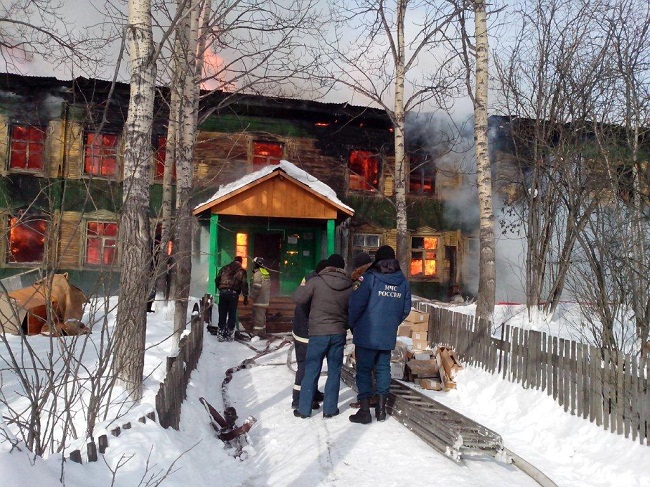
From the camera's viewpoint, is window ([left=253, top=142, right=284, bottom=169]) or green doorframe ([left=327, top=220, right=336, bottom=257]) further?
window ([left=253, top=142, right=284, bottom=169])

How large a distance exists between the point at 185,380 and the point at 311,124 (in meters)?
15.1

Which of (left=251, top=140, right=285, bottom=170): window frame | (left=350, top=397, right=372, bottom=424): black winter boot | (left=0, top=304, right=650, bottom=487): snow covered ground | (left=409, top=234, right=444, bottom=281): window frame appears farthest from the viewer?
(left=409, top=234, right=444, bottom=281): window frame

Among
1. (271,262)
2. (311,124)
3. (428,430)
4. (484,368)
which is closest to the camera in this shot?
(428,430)

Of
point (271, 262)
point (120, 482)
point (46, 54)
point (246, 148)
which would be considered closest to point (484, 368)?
point (120, 482)

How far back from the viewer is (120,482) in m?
3.29

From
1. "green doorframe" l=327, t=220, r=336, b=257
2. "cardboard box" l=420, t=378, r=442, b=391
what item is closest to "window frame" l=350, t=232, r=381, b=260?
"green doorframe" l=327, t=220, r=336, b=257

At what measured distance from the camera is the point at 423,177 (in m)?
21.0

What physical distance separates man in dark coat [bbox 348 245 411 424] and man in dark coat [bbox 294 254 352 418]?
0.17 meters

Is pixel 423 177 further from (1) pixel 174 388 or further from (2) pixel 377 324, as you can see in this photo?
(1) pixel 174 388

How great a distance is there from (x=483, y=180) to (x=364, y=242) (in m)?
10.3

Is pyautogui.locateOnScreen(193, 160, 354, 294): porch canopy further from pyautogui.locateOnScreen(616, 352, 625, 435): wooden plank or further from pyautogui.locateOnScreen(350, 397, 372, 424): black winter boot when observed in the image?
pyautogui.locateOnScreen(616, 352, 625, 435): wooden plank

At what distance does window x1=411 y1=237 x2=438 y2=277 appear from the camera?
20703 millimetres

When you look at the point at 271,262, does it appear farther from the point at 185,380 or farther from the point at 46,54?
the point at 185,380

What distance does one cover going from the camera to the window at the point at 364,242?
65.5ft
